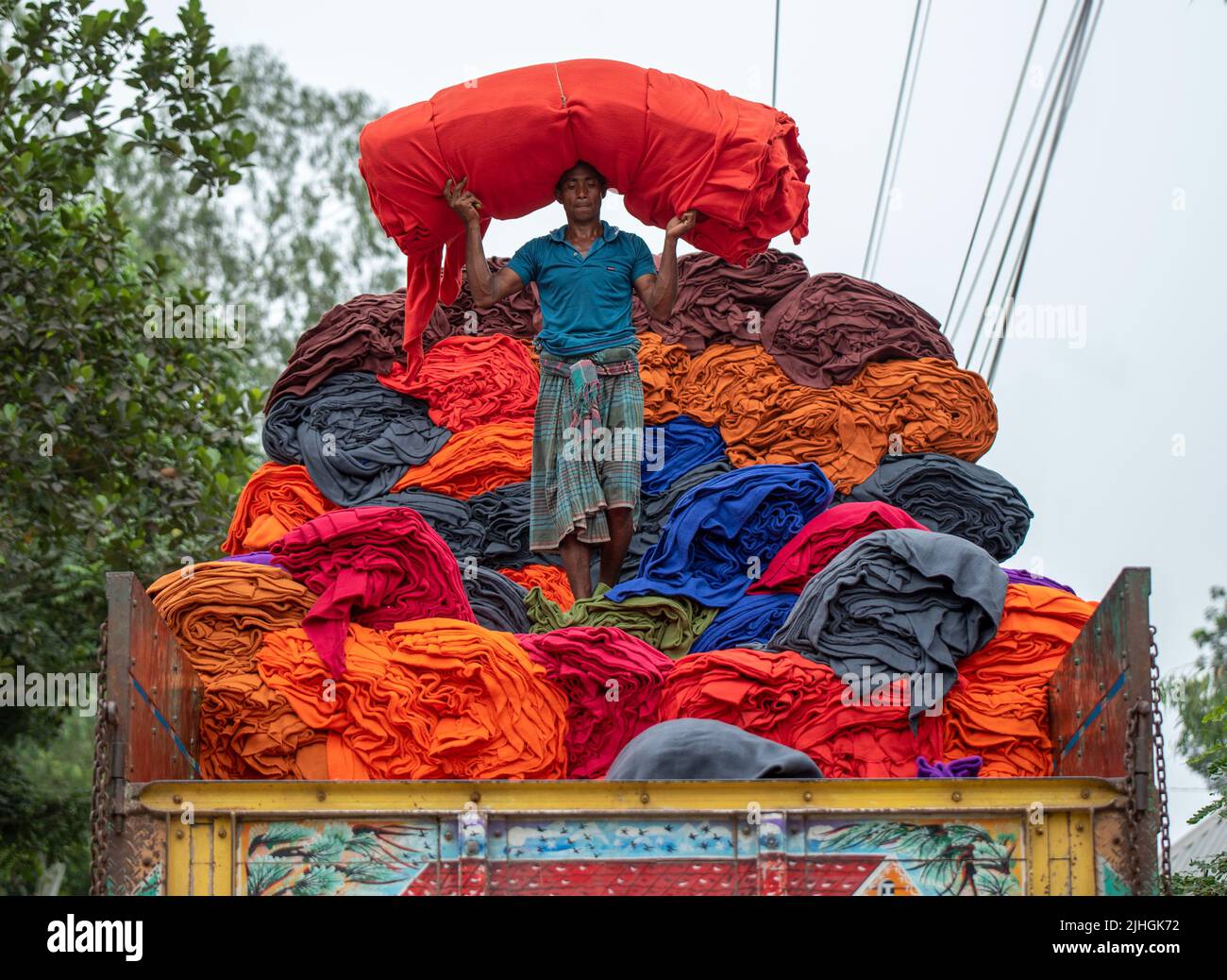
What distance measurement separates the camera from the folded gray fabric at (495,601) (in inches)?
260

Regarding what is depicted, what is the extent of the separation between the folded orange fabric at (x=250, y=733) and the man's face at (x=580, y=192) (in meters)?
2.44

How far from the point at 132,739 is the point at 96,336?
8.30 metres

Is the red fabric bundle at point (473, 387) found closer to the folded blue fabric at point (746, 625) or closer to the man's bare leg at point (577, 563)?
the man's bare leg at point (577, 563)

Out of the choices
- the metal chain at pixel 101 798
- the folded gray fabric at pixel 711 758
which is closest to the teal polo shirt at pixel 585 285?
the folded gray fabric at pixel 711 758

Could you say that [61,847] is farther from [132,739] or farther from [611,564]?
[132,739]

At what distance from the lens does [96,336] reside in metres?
12.7

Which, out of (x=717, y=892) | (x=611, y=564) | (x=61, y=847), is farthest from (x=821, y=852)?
(x=61, y=847)

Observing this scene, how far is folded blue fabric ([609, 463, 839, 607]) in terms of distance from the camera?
Result: 6.67 metres

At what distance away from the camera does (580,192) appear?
7.23m

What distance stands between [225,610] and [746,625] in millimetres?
1777

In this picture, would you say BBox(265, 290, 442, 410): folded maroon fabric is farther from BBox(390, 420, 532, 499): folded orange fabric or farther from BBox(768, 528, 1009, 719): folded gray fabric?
BBox(768, 528, 1009, 719): folded gray fabric

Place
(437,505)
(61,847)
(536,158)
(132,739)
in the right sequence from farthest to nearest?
(61,847) → (437,505) → (536,158) → (132,739)

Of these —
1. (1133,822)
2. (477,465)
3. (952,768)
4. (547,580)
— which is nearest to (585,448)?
(547,580)

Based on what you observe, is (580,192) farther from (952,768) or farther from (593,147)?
(952,768)
